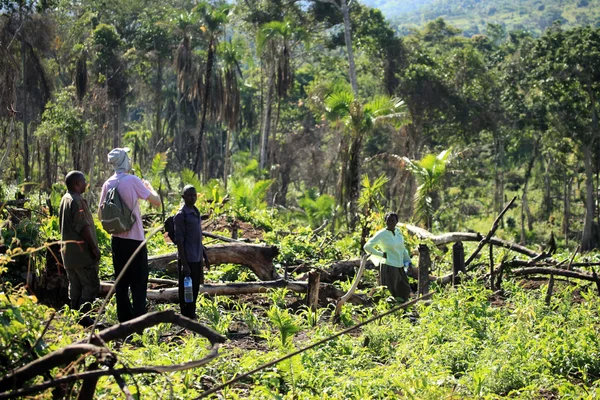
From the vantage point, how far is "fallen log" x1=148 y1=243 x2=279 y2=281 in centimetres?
1027

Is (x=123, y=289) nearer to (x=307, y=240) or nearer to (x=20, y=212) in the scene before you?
(x=20, y=212)

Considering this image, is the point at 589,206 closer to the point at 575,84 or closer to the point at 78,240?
the point at 575,84

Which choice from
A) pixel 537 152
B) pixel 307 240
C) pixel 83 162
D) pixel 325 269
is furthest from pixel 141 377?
pixel 537 152

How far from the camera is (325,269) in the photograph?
37.6 ft

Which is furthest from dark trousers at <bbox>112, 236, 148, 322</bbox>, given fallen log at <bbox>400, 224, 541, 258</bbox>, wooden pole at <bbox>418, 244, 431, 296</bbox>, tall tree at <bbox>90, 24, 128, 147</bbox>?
tall tree at <bbox>90, 24, 128, 147</bbox>

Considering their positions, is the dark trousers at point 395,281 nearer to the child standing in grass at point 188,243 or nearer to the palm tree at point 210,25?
the child standing in grass at point 188,243

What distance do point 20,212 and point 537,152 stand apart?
33815mm

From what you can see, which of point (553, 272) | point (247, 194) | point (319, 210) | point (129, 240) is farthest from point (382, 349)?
point (319, 210)

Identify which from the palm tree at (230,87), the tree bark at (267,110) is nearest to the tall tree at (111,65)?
the palm tree at (230,87)

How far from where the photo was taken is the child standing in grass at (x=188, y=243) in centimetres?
799

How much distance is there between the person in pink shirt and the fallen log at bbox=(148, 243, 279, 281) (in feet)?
8.55

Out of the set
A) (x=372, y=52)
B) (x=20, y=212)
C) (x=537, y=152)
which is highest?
(x=372, y=52)

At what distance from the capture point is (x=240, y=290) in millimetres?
9297

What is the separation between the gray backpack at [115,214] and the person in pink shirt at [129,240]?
4 centimetres
